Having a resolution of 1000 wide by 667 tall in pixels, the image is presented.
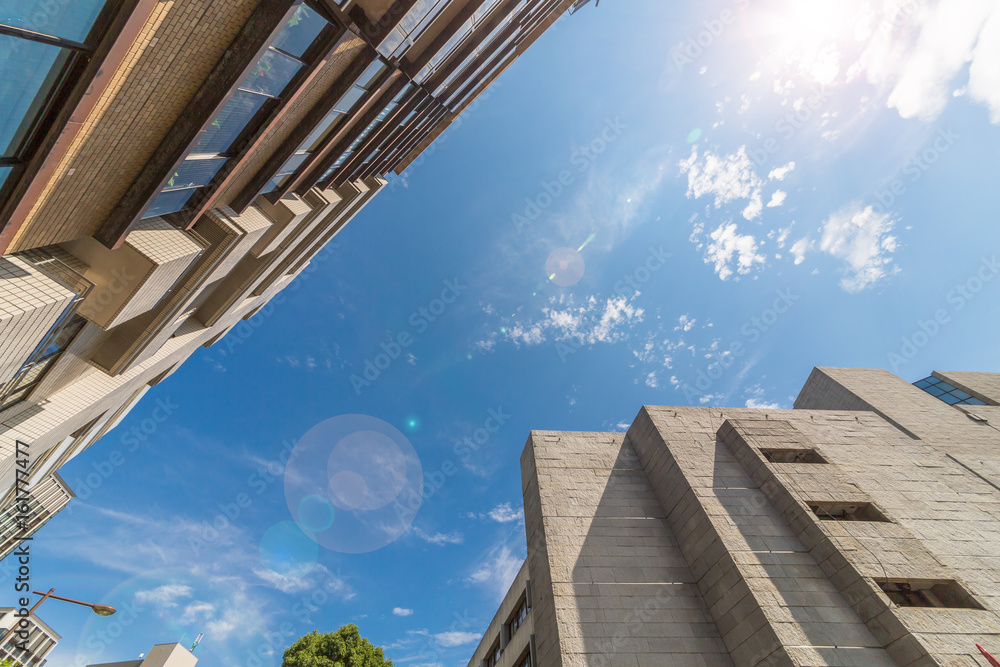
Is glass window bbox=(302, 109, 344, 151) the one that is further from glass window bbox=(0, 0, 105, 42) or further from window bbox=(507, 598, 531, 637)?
window bbox=(507, 598, 531, 637)

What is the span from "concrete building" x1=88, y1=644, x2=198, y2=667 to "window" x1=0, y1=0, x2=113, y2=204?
45.8 metres

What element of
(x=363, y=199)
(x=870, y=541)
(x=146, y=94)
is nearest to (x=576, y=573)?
(x=870, y=541)

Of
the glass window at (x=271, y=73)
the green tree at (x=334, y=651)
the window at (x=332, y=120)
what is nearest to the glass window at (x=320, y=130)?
the window at (x=332, y=120)

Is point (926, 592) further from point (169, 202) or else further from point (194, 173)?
point (169, 202)

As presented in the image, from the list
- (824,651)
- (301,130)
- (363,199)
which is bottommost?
(824,651)

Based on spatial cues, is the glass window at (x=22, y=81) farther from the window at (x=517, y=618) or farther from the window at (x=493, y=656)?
the window at (x=493, y=656)

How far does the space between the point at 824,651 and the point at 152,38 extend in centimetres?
2207

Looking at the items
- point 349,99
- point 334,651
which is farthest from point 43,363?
point 334,651

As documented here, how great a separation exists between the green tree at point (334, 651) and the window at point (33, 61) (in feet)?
84.9

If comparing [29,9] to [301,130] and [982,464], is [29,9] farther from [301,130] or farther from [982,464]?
[982,464]

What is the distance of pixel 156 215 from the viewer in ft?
26.8

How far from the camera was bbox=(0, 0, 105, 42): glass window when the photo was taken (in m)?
4.05

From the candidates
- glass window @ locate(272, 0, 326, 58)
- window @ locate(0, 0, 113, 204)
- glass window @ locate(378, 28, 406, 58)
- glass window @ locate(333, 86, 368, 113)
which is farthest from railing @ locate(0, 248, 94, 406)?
glass window @ locate(378, 28, 406, 58)

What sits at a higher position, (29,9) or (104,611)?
(29,9)
